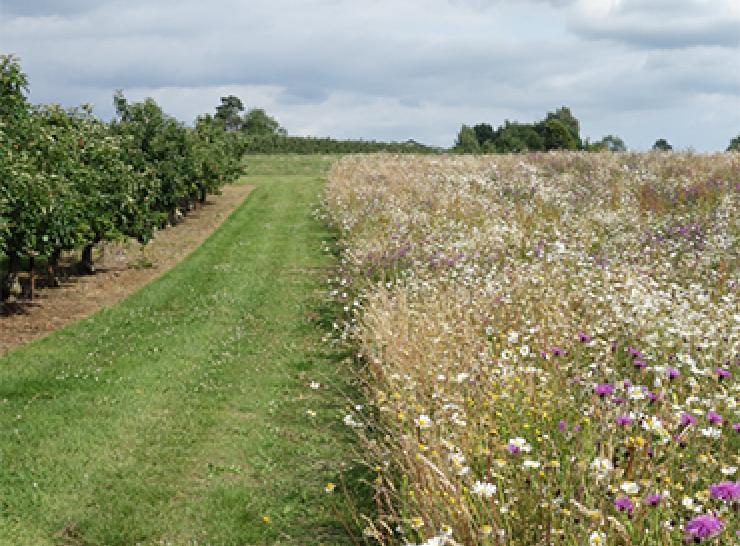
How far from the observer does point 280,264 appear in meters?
15.9

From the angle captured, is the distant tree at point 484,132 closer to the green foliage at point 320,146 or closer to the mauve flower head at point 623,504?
the green foliage at point 320,146

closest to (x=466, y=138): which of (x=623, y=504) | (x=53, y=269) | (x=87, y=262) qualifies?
(x=87, y=262)

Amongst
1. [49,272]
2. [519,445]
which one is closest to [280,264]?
[49,272]

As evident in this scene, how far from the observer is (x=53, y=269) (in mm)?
13734

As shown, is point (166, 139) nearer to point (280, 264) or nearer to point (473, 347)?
point (280, 264)

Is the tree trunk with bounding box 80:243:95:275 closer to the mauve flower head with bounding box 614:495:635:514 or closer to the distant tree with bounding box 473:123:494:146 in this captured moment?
the mauve flower head with bounding box 614:495:635:514

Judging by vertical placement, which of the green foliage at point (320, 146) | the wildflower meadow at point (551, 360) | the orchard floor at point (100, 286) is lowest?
the orchard floor at point (100, 286)

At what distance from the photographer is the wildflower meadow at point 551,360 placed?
3.85m

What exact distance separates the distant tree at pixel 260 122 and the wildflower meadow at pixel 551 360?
8187 cm

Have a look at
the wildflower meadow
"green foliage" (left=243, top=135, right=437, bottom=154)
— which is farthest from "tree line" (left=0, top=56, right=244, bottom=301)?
"green foliage" (left=243, top=135, right=437, bottom=154)

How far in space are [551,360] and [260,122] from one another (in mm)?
95550

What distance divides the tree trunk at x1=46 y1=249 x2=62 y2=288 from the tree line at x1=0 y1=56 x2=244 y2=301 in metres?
0.02

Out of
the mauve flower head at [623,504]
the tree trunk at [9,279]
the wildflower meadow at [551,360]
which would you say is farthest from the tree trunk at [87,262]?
the mauve flower head at [623,504]

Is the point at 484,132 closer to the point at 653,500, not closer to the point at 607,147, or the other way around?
the point at 607,147
